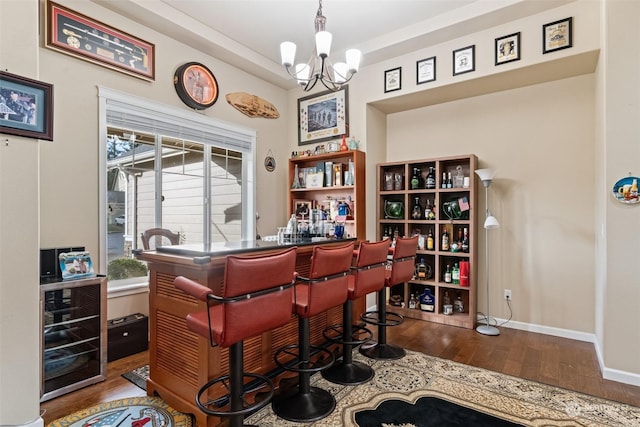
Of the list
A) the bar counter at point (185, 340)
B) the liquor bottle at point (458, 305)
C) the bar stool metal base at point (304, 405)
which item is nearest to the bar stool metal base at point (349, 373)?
the bar stool metal base at point (304, 405)

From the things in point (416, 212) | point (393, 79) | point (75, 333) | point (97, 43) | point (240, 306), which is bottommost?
point (75, 333)

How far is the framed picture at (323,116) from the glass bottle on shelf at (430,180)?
1217 mm

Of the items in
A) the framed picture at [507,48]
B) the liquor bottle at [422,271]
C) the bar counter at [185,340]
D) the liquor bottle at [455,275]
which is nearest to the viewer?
the bar counter at [185,340]

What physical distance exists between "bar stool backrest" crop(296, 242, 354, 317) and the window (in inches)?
84.8

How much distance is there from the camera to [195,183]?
3.89 meters

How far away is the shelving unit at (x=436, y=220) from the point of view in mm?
3766

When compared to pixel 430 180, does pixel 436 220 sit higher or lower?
lower

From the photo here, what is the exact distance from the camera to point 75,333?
2.53m

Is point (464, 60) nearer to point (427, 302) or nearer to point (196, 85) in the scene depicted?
point (427, 302)

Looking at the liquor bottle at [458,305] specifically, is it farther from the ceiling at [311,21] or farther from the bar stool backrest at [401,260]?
the ceiling at [311,21]

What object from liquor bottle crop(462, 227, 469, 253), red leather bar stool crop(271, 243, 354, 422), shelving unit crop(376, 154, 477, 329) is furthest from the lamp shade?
red leather bar stool crop(271, 243, 354, 422)

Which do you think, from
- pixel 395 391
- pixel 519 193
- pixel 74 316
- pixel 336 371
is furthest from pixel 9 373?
pixel 519 193

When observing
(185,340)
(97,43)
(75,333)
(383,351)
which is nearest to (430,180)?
(383,351)

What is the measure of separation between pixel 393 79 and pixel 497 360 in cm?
328
